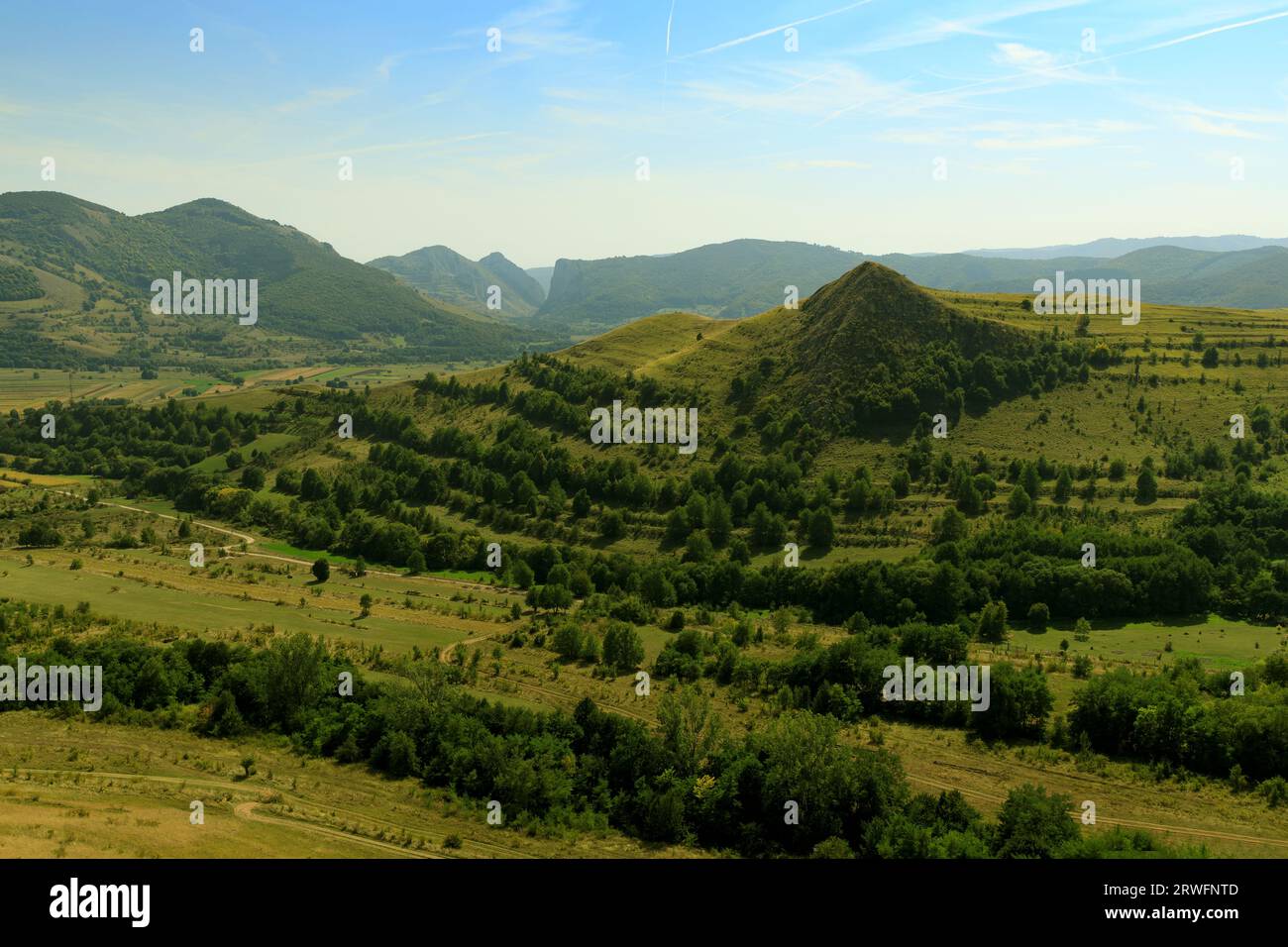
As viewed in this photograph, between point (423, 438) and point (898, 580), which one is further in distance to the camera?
point (423, 438)

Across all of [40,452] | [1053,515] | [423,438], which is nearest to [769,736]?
[1053,515]

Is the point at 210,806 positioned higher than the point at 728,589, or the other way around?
the point at 728,589

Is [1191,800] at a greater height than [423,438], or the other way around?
[423,438]

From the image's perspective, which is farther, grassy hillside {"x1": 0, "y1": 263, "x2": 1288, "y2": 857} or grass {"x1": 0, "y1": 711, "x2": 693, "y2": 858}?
grassy hillside {"x1": 0, "y1": 263, "x2": 1288, "y2": 857}

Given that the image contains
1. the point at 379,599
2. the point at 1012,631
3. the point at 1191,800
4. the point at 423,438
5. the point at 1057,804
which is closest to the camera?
the point at 1057,804

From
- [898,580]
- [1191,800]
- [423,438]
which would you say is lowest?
[1191,800]

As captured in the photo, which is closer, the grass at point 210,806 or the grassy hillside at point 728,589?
the grass at point 210,806

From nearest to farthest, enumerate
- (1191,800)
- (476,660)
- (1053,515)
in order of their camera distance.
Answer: (1191,800) → (476,660) → (1053,515)

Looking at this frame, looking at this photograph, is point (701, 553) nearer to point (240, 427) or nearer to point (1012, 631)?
point (1012, 631)

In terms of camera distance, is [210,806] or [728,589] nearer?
[210,806]
